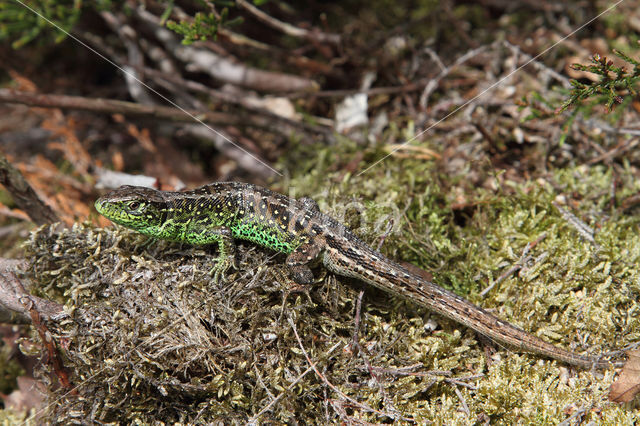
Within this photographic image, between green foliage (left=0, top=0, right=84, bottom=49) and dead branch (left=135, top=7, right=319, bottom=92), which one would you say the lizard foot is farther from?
green foliage (left=0, top=0, right=84, bottom=49)

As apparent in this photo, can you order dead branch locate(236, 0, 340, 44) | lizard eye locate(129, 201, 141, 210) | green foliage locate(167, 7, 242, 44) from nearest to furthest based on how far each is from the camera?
lizard eye locate(129, 201, 141, 210) < green foliage locate(167, 7, 242, 44) < dead branch locate(236, 0, 340, 44)

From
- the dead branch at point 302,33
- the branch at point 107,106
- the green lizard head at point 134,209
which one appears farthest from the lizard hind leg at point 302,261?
the dead branch at point 302,33

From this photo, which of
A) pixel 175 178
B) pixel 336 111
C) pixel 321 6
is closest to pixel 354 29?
pixel 321 6

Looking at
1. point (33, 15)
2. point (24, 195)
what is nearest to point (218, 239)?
point (24, 195)

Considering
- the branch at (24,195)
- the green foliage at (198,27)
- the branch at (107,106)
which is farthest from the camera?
the branch at (107,106)

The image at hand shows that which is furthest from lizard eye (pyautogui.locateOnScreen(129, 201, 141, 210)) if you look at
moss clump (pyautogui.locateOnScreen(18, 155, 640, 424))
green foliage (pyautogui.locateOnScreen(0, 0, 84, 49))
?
green foliage (pyautogui.locateOnScreen(0, 0, 84, 49))

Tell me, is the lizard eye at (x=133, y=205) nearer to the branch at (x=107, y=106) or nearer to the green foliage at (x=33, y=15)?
the branch at (x=107, y=106)

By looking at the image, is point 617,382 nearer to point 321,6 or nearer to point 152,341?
point 152,341
